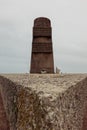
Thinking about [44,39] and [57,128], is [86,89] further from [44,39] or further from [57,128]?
[44,39]

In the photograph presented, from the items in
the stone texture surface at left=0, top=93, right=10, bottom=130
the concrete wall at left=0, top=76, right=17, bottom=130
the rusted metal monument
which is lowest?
the stone texture surface at left=0, top=93, right=10, bottom=130

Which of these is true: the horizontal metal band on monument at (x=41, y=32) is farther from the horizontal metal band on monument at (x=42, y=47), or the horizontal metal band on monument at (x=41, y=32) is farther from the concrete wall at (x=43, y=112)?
the concrete wall at (x=43, y=112)

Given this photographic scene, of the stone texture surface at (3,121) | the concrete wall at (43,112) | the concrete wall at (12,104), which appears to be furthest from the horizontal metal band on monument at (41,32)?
the concrete wall at (43,112)

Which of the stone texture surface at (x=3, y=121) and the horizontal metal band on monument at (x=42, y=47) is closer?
the stone texture surface at (x=3, y=121)

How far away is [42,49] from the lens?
35.3 ft

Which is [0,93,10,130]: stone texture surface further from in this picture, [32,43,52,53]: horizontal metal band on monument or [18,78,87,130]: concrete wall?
[32,43,52,53]: horizontal metal band on monument

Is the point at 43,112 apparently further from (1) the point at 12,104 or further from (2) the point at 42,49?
(2) the point at 42,49

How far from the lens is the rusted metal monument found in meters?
10.8

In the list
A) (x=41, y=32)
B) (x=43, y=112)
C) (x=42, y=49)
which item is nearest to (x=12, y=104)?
(x=43, y=112)

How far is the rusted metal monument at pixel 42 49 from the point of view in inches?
424

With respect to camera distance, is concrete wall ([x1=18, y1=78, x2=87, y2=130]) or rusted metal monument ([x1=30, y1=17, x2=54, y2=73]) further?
rusted metal monument ([x1=30, y1=17, x2=54, y2=73])

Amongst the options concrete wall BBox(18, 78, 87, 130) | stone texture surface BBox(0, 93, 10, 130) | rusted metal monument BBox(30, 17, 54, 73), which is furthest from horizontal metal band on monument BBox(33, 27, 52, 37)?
concrete wall BBox(18, 78, 87, 130)

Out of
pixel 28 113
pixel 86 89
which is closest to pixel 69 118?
pixel 28 113

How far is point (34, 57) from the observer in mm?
10859
